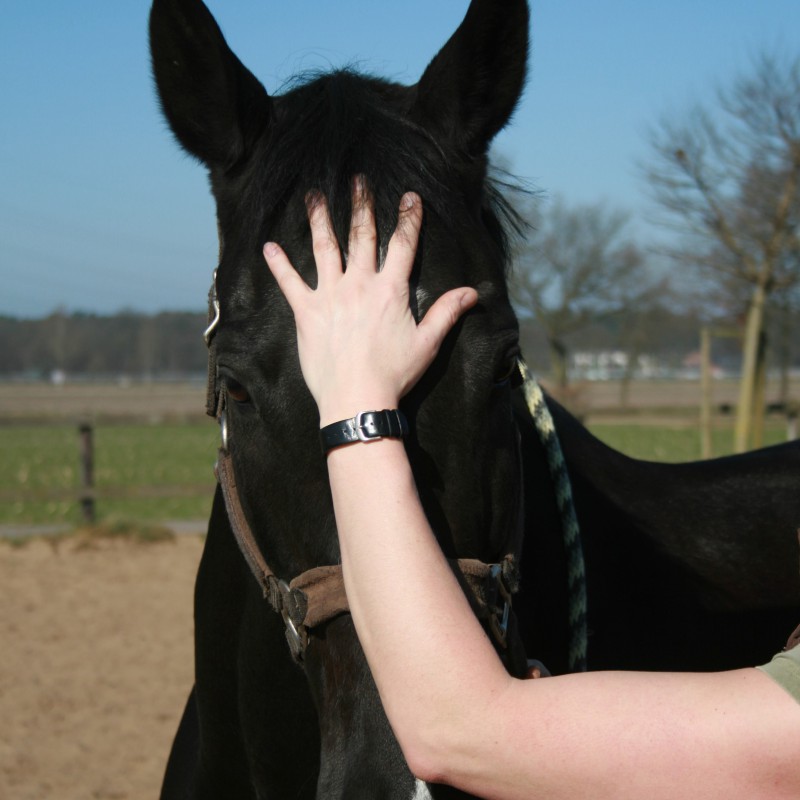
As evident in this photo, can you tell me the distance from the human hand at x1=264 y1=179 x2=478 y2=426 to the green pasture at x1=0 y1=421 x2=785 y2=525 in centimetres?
452

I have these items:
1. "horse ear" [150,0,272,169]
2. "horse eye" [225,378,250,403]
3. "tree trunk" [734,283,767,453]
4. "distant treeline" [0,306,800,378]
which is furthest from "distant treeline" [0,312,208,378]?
"horse eye" [225,378,250,403]

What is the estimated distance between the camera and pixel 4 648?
635 centimetres

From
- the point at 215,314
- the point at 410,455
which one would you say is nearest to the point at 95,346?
the point at 215,314

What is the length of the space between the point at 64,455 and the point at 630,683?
19.1m

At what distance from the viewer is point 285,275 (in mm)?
1382

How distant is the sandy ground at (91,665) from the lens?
4695 mm

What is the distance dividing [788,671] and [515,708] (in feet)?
0.95

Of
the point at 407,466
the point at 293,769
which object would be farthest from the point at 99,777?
the point at 407,466

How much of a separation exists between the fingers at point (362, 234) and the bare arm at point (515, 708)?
387 mm

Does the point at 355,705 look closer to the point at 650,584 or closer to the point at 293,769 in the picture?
the point at 293,769

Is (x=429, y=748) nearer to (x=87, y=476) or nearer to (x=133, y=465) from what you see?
(x=87, y=476)

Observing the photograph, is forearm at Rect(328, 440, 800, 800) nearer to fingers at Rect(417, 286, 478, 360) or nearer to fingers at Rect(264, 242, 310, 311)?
fingers at Rect(417, 286, 478, 360)

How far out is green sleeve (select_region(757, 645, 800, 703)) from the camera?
98 cm

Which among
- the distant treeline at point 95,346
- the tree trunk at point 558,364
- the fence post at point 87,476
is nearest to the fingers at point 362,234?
the fence post at point 87,476
